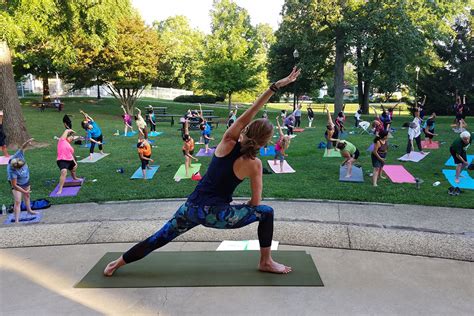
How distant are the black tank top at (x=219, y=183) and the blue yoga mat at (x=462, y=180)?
7.59 metres

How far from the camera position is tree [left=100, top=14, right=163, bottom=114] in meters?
29.6

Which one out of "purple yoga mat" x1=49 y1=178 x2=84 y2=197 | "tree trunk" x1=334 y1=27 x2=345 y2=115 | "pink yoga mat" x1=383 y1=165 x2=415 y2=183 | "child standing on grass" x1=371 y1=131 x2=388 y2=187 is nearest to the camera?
"purple yoga mat" x1=49 y1=178 x2=84 y2=197

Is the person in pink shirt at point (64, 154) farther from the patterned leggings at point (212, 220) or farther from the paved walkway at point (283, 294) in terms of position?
the patterned leggings at point (212, 220)

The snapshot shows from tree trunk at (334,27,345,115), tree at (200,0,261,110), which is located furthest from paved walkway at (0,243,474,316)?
tree at (200,0,261,110)

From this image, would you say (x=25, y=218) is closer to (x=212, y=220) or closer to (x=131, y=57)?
(x=212, y=220)

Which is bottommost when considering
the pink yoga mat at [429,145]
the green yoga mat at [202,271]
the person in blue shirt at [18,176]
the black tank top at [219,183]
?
the green yoga mat at [202,271]

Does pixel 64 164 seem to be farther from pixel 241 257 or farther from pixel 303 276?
pixel 303 276

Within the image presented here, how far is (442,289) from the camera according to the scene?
4.29 metres

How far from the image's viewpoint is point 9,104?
15023mm

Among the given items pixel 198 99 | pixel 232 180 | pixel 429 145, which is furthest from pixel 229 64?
pixel 232 180

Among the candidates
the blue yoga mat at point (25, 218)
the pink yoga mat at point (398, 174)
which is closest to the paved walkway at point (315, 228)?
the blue yoga mat at point (25, 218)

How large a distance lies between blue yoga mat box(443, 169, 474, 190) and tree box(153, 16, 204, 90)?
2482cm

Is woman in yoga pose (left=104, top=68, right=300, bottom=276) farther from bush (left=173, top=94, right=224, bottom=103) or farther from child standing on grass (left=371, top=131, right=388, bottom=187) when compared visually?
bush (left=173, top=94, right=224, bottom=103)

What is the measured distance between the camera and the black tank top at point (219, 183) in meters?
3.86
